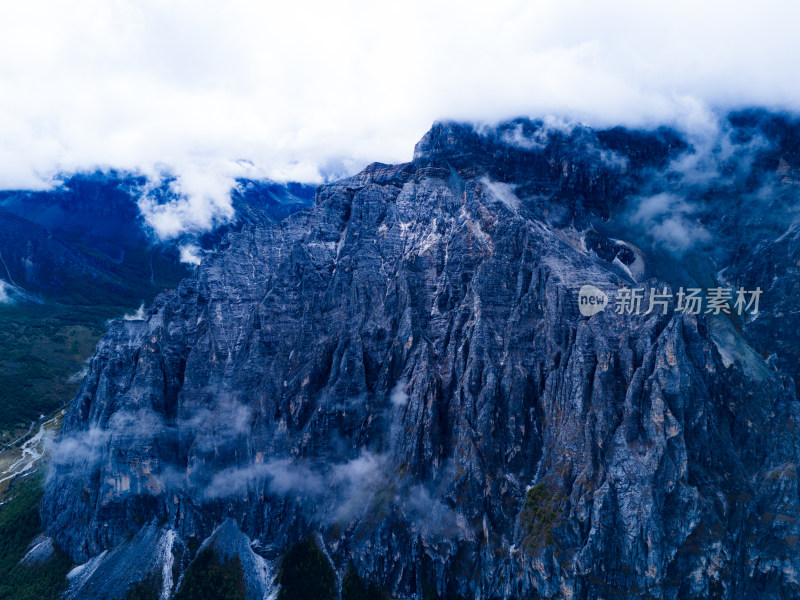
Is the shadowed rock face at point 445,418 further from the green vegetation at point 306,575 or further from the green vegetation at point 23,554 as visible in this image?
the green vegetation at point 23,554

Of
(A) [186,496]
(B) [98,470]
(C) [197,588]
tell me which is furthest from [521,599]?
(B) [98,470]

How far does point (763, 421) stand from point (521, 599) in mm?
85032

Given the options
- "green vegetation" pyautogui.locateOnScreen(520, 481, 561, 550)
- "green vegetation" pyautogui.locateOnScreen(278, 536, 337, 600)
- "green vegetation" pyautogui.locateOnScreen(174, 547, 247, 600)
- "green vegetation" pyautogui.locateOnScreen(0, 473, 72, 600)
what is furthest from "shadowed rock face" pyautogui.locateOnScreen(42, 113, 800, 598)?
"green vegetation" pyautogui.locateOnScreen(174, 547, 247, 600)

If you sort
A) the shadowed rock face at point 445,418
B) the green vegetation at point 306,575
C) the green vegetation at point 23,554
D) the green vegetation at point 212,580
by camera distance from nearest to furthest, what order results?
the shadowed rock face at point 445,418 → the green vegetation at point 306,575 → the green vegetation at point 212,580 → the green vegetation at point 23,554

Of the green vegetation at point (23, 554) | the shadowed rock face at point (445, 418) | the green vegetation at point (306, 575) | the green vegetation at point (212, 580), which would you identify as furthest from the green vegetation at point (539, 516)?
the green vegetation at point (23, 554)

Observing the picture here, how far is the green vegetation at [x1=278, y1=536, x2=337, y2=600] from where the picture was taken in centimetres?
13962

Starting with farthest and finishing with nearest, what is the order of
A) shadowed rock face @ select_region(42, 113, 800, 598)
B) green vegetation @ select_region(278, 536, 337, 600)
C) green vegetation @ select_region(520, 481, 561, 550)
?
green vegetation @ select_region(278, 536, 337, 600), green vegetation @ select_region(520, 481, 561, 550), shadowed rock face @ select_region(42, 113, 800, 598)

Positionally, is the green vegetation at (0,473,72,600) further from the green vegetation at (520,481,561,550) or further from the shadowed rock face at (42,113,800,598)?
the green vegetation at (520,481,561,550)

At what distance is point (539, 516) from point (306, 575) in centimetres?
7025

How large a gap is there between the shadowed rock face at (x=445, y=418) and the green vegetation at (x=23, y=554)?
26.5 ft

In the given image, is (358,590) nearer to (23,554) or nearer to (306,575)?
(306,575)

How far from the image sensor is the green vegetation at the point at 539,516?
128 meters

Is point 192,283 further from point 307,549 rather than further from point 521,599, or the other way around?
point 521,599

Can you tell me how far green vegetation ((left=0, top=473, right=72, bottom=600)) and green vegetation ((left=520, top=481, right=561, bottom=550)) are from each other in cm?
13988
